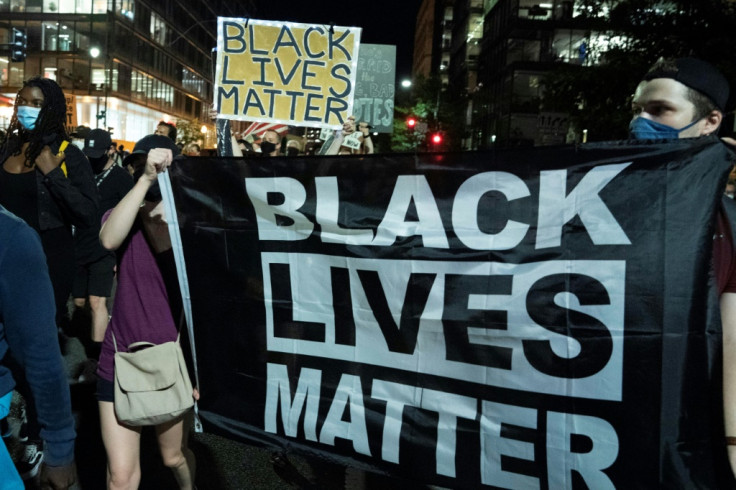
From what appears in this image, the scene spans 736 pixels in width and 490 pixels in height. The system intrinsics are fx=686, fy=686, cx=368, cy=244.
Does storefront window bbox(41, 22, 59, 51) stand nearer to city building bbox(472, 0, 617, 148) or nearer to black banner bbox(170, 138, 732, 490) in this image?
city building bbox(472, 0, 617, 148)

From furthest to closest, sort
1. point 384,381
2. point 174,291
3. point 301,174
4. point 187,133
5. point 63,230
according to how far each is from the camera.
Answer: point 187,133
point 63,230
point 174,291
point 301,174
point 384,381

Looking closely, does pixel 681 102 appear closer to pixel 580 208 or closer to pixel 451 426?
pixel 580 208

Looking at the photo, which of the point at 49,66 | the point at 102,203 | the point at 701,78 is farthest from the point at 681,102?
the point at 49,66

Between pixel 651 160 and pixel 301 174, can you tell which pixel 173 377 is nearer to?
pixel 301 174

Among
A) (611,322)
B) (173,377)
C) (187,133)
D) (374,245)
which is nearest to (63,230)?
(173,377)

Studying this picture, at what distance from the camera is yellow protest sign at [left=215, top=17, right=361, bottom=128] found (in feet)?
16.3

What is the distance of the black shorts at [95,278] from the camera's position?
633 cm

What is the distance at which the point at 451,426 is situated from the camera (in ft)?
8.71

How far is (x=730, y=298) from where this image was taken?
2256 mm

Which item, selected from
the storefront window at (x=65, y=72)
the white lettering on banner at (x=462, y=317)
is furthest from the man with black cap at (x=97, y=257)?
the storefront window at (x=65, y=72)

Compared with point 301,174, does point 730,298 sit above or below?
below

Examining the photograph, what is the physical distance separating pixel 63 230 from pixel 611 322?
11.6 ft

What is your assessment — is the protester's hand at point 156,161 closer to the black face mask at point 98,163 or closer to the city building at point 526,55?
the black face mask at point 98,163

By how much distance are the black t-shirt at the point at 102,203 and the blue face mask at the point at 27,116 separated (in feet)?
7.11
